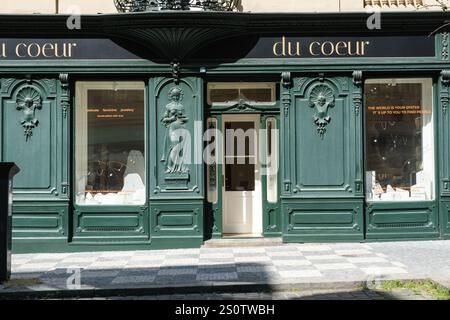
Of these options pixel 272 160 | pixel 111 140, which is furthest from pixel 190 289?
pixel 111 140

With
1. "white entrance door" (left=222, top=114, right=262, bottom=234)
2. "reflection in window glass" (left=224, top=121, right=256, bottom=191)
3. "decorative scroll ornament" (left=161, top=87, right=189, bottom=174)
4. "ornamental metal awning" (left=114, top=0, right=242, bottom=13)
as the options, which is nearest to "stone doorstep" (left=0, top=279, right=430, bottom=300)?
"decorative scroll ornament" (left=161, top=87, right=189, bottom=174)

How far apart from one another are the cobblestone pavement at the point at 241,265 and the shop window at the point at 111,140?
135 centimetres

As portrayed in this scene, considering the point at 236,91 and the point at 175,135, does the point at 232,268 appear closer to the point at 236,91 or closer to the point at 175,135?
the point at 175,135

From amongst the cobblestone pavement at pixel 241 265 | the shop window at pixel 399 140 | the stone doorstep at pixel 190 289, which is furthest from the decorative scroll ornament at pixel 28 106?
the shop window at pixel 399 140

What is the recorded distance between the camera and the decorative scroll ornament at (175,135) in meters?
11.5

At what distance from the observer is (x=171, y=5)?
11.2 metres

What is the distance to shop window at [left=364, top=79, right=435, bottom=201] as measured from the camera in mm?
11898

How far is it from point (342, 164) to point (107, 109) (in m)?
4.79

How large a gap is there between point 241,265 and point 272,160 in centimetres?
312

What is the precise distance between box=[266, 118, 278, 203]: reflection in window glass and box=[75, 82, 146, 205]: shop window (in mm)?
2517

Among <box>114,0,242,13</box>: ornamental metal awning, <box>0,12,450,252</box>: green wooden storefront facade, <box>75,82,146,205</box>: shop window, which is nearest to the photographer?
<box>114,0,242,13</box>: ornamental metal awning

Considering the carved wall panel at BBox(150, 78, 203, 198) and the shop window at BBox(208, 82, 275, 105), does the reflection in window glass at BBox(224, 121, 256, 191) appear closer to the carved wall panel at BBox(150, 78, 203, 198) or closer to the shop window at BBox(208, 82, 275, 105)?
the shop window at BBox(208, 82, 275, 105)

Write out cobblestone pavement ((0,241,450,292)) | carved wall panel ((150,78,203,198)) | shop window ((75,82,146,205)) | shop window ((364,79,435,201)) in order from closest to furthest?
cobblestone pavement ((0,241,450,292)), carved wall panel ((150,78,203,198)), shop window ((75,82,146,205)), shop window ((364,79,435,201))
